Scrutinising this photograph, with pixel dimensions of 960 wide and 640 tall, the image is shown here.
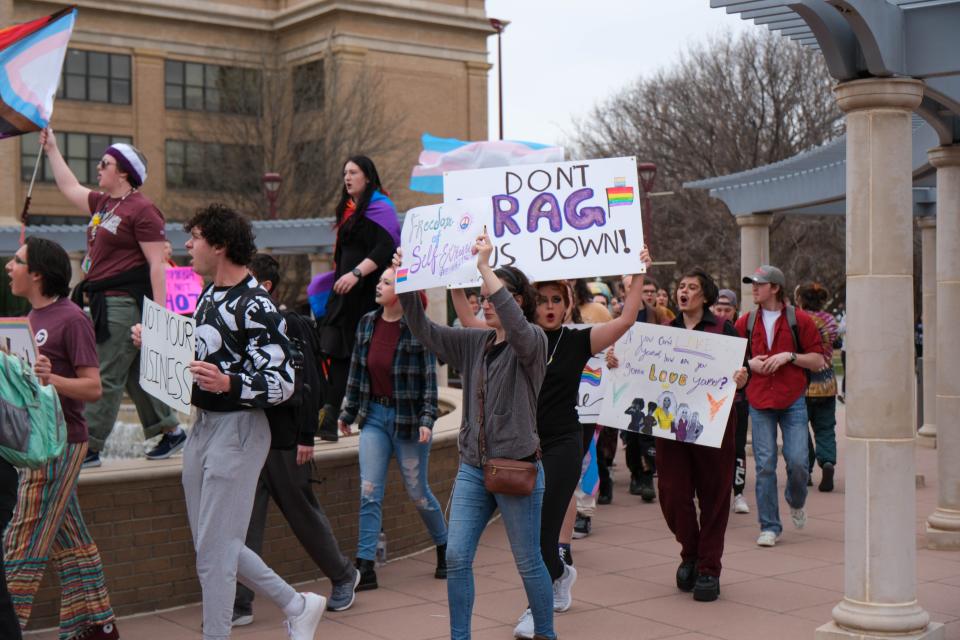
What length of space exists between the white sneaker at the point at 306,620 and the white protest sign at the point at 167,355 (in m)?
1.12

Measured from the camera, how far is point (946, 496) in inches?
370

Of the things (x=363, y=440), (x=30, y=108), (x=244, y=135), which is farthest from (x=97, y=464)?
(x=244, y=135)

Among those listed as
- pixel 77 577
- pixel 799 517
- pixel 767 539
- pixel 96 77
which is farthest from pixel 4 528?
pixel 96 77

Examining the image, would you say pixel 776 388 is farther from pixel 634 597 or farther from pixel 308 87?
pixel 308 87

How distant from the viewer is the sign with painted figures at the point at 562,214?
6555 mm

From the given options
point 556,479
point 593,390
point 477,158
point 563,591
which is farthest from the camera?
point 477,158

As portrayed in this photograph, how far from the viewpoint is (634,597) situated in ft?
25.9

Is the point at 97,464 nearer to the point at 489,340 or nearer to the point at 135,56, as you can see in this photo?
the point at 489,340

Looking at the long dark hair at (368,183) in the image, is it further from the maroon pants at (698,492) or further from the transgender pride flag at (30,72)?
the maroon pants at (698,492)

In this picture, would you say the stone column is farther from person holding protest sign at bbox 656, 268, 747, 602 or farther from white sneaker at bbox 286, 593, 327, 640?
white sneaker at bbox 286, 593, 327, 640

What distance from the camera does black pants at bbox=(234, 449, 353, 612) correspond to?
714 cm

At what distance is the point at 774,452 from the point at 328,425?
132 inches

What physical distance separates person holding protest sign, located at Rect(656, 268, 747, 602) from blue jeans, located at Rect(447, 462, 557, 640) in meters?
1.92

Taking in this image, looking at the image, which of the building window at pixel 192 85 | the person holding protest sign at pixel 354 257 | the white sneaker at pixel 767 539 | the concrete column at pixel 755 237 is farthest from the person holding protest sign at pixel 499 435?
the building window at pixel 192 85
